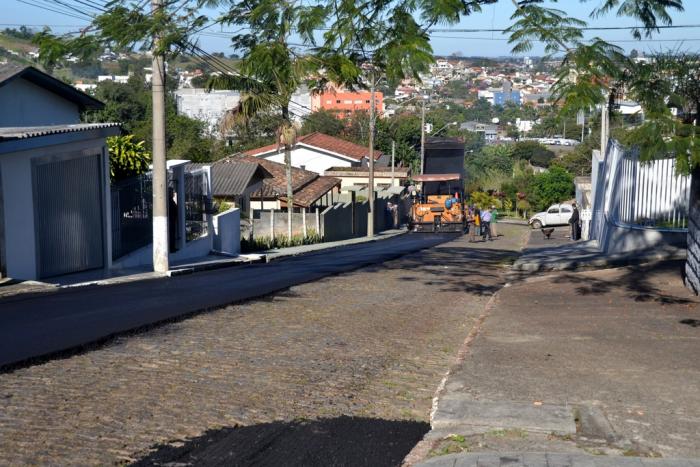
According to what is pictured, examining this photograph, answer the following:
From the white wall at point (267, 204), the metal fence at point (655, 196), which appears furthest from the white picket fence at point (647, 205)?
the white wall at point (267, 204)

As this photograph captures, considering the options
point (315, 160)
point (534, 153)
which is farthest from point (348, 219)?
point (534, 153)

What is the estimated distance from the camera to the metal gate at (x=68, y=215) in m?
18.1

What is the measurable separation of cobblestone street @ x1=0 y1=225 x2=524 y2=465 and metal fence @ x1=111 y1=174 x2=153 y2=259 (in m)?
9.83

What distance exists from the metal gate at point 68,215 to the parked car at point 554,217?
3949cm

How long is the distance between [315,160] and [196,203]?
42929mm

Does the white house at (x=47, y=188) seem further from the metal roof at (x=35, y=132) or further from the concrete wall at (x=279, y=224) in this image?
the concrete wall at (x=279, y=224)

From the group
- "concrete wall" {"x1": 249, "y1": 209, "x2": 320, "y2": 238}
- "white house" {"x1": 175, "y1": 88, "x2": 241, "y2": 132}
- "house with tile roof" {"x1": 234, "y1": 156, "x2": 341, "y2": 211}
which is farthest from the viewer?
"white house" {"x1": 175, "y1": 88, "x2": 241, "y2": 132}

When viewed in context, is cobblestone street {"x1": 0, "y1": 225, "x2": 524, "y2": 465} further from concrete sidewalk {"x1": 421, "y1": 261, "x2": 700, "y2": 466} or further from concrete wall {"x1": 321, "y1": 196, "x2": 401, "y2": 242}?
concrete wall {"x1": 321, "y1": 196, "x2": 401, "y2": 242}

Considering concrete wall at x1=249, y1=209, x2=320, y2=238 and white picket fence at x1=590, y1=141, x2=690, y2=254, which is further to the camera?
concrete wall at x1=249, y1=209, x2=320, y2=238

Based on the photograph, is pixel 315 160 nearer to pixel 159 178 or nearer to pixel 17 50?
pixel 17 50

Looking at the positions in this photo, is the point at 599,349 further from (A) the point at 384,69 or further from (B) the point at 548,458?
(A) the point at 384,69

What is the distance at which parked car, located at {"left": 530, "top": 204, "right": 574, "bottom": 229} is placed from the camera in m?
55.9

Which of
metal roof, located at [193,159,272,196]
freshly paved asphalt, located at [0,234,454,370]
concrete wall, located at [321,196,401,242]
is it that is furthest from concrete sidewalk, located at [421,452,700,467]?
concrete wall, located at [321,196,401,242]

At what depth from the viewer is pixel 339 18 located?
44.6ft
